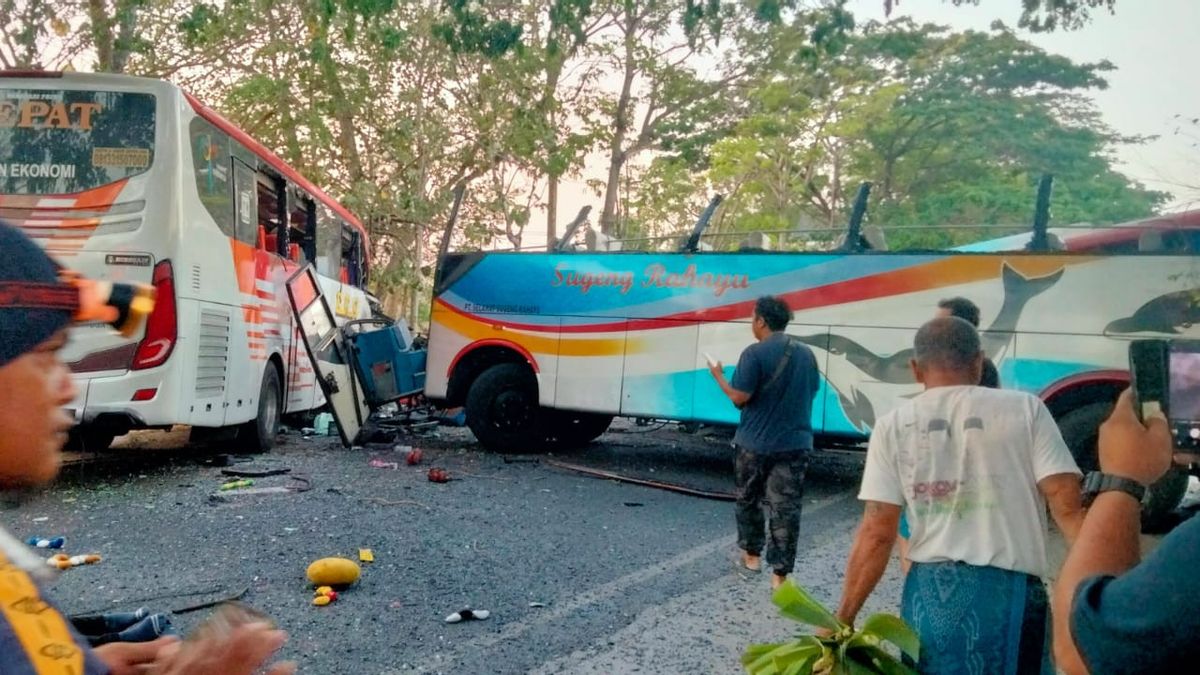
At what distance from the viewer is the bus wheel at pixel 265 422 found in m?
10.3

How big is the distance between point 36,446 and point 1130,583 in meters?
1.49

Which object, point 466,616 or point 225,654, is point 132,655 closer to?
point 225,654

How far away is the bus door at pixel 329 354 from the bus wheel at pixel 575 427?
87.2 inches

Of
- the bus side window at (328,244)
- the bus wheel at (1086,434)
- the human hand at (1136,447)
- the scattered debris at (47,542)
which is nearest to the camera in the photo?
the human hand at (1136,447)

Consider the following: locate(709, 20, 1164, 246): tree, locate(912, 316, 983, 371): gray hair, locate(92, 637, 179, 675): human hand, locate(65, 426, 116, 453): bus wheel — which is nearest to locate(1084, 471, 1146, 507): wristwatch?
locate(912, 316, 983, 371): gray hair

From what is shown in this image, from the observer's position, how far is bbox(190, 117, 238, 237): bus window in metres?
8.69

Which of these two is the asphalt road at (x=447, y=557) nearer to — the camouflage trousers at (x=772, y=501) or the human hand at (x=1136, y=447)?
the camouflage trousers at (x=772, y=501)

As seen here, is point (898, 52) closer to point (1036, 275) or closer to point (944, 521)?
point (1036, 275)

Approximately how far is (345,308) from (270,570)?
30.2 ft

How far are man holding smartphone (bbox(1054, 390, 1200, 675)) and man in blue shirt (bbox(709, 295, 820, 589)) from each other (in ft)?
13.4

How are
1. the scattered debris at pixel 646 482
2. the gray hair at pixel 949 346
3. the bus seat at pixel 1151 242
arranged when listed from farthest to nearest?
the scattered debris at pixel 646 482
the bus seat at pixel 1151 242
the gray hair at pixel 949 346

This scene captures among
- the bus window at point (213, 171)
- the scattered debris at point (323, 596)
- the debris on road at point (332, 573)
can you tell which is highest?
the bus window at point (213, 171)

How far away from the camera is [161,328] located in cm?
816

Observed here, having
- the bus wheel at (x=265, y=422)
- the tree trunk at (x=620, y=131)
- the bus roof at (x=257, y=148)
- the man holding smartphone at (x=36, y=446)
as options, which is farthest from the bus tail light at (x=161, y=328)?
the tree trunk at (x=620, y=131)
